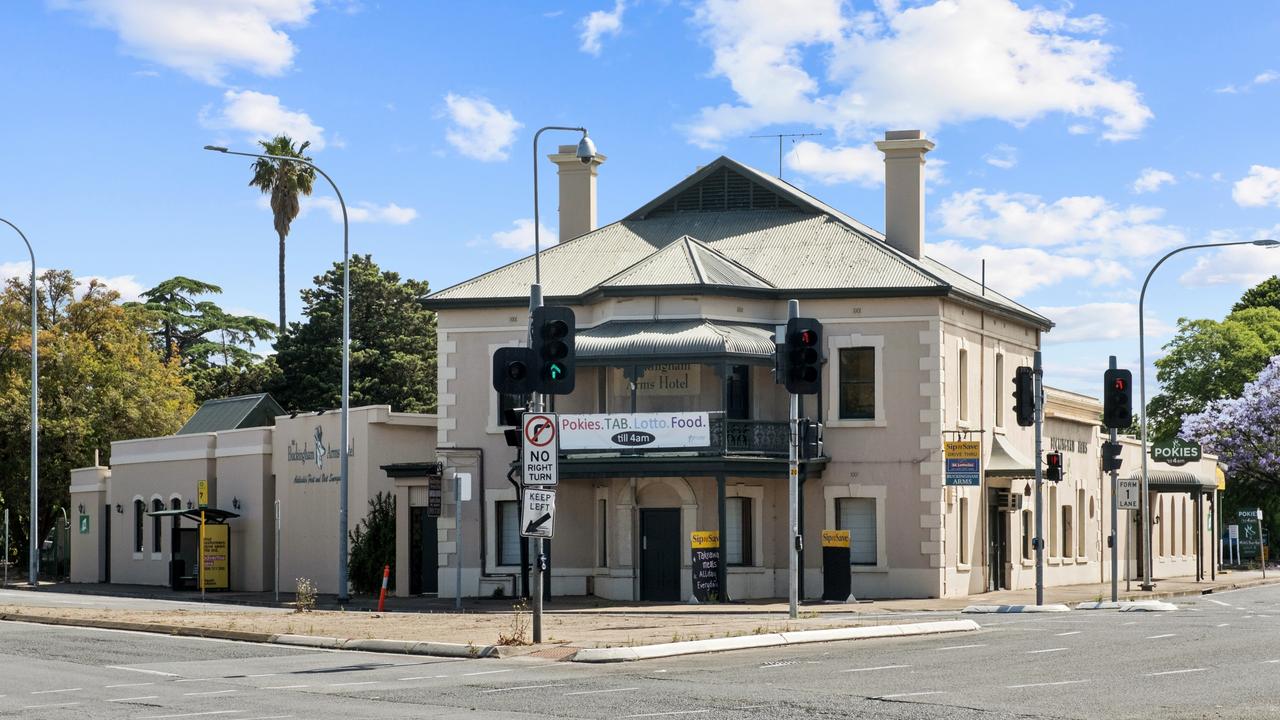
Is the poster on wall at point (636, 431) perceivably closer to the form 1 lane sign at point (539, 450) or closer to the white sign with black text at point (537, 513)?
the form 1 lane sign at point (539, 450)

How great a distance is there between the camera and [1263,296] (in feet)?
271

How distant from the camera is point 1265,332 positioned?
75125mm

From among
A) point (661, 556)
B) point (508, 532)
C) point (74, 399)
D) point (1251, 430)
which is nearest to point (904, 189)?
point (661, 556)

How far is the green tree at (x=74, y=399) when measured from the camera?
60.2 meters

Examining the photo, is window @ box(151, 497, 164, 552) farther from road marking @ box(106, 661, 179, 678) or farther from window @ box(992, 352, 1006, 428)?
road marking @ box(106, 661, 179, 678)

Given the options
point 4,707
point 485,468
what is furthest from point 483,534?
point 4,707

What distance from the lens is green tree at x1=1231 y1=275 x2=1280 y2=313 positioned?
8206cm

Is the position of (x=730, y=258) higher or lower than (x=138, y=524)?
higher

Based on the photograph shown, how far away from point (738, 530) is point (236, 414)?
22.2m

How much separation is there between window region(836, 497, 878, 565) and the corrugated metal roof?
4058 mm

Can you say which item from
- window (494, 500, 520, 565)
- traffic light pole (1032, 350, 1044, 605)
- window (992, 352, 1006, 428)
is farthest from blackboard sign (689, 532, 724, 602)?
window (992, 352, 1006, 428)

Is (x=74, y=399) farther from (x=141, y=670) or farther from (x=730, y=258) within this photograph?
(x=141, y=670)

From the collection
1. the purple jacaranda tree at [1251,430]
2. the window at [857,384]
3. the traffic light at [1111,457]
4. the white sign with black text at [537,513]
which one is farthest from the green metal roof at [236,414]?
the purple jacaranda tree at [1251,430]

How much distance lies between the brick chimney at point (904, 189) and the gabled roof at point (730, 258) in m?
0.52
